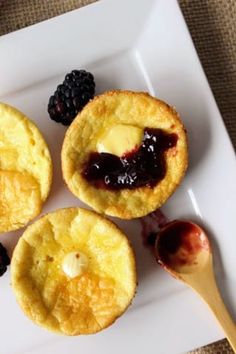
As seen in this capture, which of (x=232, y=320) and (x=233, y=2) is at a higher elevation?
(x=233, y=2)

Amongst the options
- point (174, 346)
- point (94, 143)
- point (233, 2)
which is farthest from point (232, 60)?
point (174, 346)

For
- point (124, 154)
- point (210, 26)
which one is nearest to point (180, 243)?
point (124, 154)

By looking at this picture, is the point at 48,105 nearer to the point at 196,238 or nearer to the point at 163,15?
the point at 163,15

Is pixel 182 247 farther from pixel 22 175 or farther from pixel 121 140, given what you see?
pixel 22 175

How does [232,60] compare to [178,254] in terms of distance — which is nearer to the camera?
[178,254]

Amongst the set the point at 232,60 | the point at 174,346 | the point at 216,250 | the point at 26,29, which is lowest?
the point at 174,346
